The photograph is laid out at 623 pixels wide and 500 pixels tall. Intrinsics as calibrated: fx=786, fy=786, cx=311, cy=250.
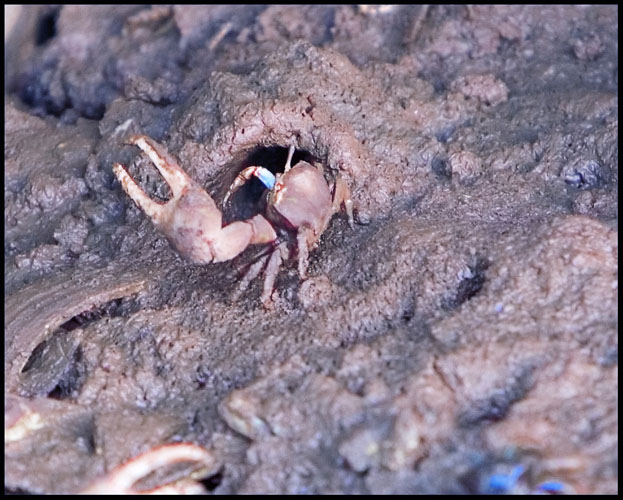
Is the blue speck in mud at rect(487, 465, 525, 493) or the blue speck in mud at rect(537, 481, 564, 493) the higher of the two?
the blue speck in mud at rect(487, 465, 525, 493)

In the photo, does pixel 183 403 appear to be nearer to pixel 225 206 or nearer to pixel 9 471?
pixel 9 471

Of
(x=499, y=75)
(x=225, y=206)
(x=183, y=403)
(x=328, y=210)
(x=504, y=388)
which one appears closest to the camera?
(x=504, y=388)

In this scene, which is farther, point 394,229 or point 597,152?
point 597,152

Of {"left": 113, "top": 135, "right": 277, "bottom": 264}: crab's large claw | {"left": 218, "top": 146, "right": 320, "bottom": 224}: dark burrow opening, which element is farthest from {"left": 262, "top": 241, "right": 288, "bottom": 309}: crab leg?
{"left": 218, "top": 146, "right": 320, "bottom": 224}: dark burrow opening

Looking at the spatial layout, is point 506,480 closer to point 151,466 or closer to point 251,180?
point 151,466

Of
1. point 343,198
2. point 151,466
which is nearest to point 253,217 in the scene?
point 343,198

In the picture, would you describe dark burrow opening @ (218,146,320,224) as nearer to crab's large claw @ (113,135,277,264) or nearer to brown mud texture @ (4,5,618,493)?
brown mud texture @ (4,5,618,493)

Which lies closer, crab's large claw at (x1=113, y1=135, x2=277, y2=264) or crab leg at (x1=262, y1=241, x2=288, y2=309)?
crab's large claw at (x1=113, y1=135, x2=277, y2=264)

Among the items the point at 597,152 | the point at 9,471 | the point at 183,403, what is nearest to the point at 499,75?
the point at 597,152
